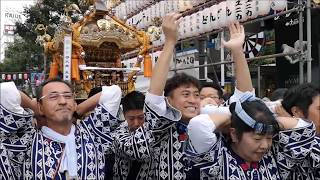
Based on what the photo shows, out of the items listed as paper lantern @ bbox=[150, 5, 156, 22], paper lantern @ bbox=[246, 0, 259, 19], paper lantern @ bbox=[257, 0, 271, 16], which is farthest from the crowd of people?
paper lantern @ bbox=[150, 5, 156, 22]

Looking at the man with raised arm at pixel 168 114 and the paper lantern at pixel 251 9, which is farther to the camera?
the paper lantern at pixel 251 9

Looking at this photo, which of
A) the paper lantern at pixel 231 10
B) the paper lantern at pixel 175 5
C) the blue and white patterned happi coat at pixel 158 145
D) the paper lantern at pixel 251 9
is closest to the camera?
the blue and white patterned happi coat at pixel 158 145

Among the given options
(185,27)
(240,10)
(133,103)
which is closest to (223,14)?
(240,10)

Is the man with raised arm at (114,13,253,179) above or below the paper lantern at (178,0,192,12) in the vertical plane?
below

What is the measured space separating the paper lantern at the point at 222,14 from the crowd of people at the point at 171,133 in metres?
5.09

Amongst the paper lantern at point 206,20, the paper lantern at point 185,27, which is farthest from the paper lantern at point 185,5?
the paper lantern at point 206,20

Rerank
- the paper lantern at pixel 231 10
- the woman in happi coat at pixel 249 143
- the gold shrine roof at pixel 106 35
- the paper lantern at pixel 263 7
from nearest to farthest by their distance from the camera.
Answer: the woman in happi coat at pixel 249 143
the gold shrine roof at pixel 106 35
the paper lantern at pixel 263 7
the paper lantern at pixel 231 10

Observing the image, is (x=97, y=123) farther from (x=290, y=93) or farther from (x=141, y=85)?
(x=141, y=85)

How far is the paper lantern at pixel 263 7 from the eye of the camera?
636cm

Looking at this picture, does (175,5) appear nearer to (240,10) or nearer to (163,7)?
(163,7)

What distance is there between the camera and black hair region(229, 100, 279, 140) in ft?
6.53

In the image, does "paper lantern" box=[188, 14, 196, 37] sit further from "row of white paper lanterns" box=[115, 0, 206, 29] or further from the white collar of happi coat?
the white collar of happi coat

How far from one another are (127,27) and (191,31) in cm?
350

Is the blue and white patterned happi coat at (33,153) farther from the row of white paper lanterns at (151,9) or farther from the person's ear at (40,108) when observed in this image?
the row of white paper lanterns at (151,9)
